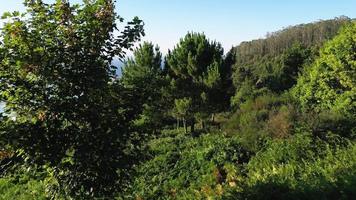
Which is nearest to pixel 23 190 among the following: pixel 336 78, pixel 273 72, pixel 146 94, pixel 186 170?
pixel 186 170

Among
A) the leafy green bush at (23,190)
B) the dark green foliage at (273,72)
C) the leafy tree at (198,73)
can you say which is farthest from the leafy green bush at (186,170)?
the dark green foliage at (273,72)

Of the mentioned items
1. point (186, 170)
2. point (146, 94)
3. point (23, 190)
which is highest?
point (146, 94)

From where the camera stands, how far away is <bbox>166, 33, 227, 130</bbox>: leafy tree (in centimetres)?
3822

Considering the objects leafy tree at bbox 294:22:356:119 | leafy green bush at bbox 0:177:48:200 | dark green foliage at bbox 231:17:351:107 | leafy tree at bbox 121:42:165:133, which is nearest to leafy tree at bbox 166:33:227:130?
dark green foliage at bbox 231:17:351:107

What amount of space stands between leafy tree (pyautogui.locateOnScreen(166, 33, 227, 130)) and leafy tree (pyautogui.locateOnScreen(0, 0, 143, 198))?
1169 inches

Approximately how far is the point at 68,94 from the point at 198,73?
32.7m

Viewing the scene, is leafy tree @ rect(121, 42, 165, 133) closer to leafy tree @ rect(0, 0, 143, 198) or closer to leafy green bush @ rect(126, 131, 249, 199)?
leafy tree @ rect(0, 0, 143, 198)

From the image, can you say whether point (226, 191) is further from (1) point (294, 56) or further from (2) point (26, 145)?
(1) point (294, 56)

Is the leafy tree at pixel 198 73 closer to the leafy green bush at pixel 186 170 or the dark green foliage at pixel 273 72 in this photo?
the dark green foliage at pixel 273 72

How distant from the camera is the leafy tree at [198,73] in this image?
38219mm

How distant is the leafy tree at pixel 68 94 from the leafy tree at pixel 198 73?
29685 mm

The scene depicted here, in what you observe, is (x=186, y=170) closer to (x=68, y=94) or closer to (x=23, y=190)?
(x=23, y=190)

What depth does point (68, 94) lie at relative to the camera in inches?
298

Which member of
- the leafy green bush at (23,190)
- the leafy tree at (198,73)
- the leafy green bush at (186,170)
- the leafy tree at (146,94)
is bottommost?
the leafy green bush at (23,190)
